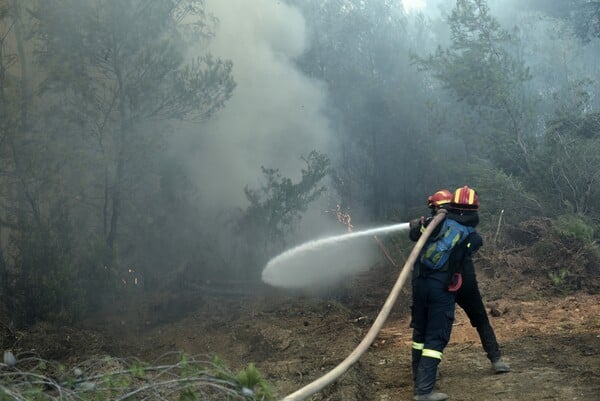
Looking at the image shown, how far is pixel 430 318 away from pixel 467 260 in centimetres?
58

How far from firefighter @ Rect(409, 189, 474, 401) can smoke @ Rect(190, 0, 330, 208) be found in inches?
377

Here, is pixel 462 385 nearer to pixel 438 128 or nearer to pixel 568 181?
pixel 568 181

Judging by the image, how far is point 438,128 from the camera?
12.5 m

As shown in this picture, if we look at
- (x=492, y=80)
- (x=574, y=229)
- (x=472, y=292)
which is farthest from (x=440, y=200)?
(x=492, y=80)

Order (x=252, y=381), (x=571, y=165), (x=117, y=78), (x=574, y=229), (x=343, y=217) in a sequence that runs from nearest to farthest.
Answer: (x=252, y=381) < (x=574, y=229) < (x=571, y=165) < (x=117, y=78) < (x=343, y=217)

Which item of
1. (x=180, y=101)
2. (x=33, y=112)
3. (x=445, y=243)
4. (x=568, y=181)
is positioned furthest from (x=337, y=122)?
(x=445, y=243)

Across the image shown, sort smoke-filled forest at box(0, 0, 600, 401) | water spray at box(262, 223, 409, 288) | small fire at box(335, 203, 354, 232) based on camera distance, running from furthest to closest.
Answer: small fire at box(335, 203, 354, 232), water spray at box(262, 223, 409, 288), smoke-filled forest at box(0, 0, 600, 401)

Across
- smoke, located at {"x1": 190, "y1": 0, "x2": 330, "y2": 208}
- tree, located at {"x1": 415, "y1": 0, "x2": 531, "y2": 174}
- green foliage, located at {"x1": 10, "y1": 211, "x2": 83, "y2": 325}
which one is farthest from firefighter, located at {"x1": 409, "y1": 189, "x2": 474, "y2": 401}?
smoke, located at {"x1": 190, "y1": 0, "x2": 330, "y2": 208}

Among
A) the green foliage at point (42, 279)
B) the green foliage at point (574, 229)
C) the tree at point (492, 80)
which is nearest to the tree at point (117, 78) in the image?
the green foliage at point (42, 279)

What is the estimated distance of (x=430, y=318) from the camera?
4.08 metres

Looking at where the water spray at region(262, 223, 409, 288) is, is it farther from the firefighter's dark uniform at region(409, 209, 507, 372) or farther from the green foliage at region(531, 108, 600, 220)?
the firefighter's dark uniform at region(409, 209, 507, 372)

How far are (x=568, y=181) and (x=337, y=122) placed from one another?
302 inches

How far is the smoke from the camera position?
1384 centimetres

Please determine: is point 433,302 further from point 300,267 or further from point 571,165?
point 300,267
